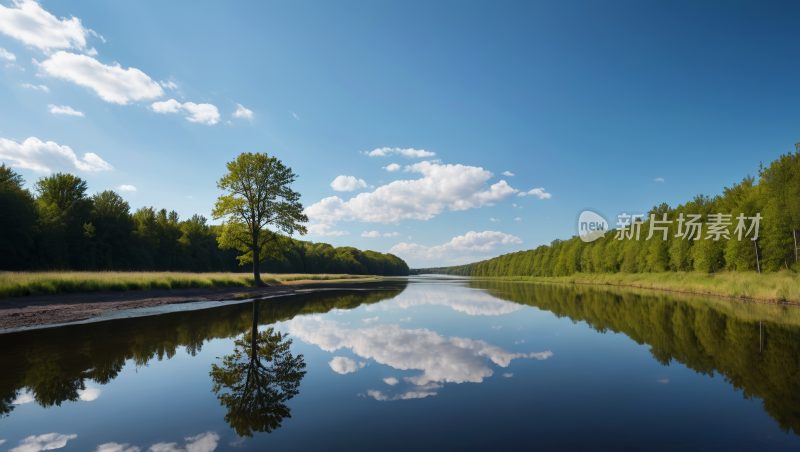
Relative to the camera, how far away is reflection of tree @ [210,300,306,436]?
14.0 feet

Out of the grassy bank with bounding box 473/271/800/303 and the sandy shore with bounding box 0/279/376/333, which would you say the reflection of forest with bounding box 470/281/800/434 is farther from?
the sandy shore with bounding box 0/279/376/333

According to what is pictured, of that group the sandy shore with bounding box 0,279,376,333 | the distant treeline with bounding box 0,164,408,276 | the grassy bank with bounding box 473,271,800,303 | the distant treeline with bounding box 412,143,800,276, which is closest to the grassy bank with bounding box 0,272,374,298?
the sandy shore with bounding box 0,279,376,333

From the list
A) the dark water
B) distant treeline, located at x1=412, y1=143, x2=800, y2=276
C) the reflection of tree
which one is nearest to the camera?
the dark water

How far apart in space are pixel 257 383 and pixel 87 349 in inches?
199

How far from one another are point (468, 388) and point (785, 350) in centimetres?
886

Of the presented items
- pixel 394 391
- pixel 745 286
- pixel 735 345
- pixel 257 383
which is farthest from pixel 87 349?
pixel 745 286

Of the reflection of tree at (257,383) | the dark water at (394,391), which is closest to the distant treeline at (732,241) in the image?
the dark water at (394,391)

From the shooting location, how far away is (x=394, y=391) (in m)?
5.33

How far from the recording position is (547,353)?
8.01 meters

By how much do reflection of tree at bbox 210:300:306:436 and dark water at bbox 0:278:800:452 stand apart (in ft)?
0.11

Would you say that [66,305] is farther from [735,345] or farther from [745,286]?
[745,286]

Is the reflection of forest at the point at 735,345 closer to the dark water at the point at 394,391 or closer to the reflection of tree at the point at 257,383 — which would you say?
the dark water at the point at 394,391

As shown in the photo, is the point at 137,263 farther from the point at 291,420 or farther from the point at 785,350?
the point at 785,350

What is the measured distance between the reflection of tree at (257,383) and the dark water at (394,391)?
0.03 m
